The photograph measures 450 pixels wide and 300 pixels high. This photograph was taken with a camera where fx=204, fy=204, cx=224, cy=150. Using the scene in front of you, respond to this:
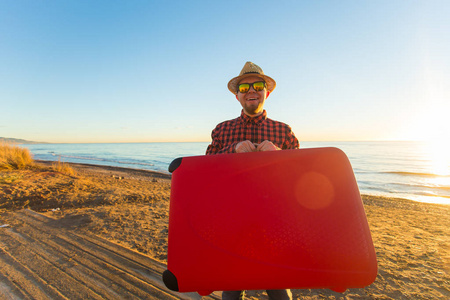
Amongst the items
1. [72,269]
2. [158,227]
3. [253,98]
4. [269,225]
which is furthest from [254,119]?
[158,227]

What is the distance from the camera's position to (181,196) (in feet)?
3.37

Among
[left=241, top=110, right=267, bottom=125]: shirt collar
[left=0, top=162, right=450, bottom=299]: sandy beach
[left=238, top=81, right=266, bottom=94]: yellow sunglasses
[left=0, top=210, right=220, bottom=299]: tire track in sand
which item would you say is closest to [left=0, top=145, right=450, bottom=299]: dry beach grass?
[left=0, top=162, right=450, bottom=299]: sandy beach

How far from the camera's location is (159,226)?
3.79 meters

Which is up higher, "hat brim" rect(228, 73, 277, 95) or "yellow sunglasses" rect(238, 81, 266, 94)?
"hat brim" rect(228, 73, 277, 95)

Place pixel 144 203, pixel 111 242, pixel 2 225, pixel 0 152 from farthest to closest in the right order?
pixel 0 152 → pixel 144 203 → pixel 2 225 → pixel 111 242

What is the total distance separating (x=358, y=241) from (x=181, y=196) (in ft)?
2.78

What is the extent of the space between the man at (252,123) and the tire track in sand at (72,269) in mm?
1529

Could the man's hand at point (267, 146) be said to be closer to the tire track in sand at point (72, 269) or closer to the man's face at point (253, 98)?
the man's face at point (253, 98)

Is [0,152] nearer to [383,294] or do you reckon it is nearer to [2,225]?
[2,225]

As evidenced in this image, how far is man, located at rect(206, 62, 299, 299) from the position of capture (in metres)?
1.80

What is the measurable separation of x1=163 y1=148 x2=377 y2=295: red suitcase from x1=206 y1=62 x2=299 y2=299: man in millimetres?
708

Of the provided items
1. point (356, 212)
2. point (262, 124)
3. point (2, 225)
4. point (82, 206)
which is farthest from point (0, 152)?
point (356, 212)

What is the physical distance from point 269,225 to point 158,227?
332cm

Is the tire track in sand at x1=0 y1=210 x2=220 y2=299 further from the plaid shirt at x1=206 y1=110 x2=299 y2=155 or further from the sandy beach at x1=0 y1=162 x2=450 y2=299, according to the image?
the plaid shirt at x1=206 y1=110 x2=299 y2=155
